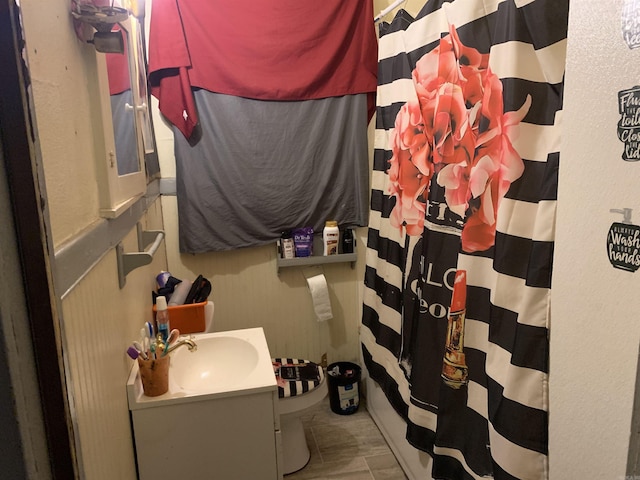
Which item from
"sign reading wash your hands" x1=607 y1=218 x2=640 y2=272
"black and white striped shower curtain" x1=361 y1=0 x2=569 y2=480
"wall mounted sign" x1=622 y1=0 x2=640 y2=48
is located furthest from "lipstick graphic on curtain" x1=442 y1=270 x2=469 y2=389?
"wall mounted sign" x1=622 y1=0 x2=640 y2=48

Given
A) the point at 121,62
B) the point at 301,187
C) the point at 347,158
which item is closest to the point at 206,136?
the point at 301,187

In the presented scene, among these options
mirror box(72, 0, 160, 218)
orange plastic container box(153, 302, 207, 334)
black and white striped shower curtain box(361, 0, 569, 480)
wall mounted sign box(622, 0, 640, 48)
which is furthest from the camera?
orange plastic container box(153, 302, 207, 334)

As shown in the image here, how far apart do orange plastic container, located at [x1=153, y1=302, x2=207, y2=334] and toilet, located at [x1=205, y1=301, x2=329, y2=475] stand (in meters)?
0.04

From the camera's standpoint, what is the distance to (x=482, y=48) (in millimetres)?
1485

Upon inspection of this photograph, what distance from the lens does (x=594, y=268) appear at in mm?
904

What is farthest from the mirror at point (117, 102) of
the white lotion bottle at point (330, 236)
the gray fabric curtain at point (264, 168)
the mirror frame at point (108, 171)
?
the white lotion bottle at point (330, 236)

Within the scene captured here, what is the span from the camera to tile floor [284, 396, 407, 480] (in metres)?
2.17

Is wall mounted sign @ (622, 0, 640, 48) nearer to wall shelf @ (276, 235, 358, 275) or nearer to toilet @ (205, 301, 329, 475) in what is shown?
toilet @ (205, 301, 329, 475)

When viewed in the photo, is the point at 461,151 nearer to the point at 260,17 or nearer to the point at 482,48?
the point at 482,48

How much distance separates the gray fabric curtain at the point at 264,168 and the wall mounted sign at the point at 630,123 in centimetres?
172

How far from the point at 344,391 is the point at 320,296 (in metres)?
0.52

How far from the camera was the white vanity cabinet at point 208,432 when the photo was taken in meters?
1.43

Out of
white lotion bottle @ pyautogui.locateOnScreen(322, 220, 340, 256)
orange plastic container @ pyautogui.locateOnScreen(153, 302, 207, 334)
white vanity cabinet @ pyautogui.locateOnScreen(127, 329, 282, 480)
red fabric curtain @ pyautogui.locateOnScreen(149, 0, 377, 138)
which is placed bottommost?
white vanity cabinet @ pyautogui.locateOnScreen(127, 329, 282, 480)

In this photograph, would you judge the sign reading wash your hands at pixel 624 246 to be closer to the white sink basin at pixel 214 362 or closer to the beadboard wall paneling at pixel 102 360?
the beadboard wall paneling at pixel 102 360
